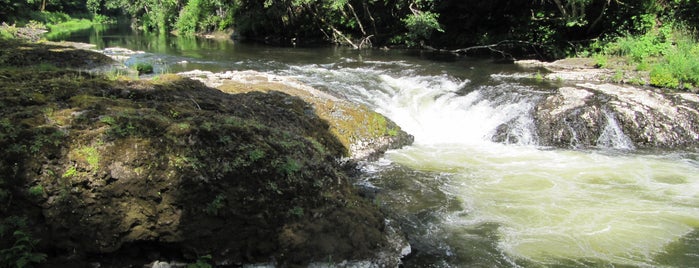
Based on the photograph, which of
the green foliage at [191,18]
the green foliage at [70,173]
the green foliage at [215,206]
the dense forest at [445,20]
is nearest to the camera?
the green foliage at [70,173]

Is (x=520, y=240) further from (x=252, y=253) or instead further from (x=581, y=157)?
(x=581, y=157)

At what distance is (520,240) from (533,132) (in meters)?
5.84

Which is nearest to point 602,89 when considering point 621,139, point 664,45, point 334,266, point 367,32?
point 621,139

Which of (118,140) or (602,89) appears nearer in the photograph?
(118,140)

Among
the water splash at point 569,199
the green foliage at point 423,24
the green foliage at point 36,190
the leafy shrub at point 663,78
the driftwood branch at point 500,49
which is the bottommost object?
the water splash at point 569,199

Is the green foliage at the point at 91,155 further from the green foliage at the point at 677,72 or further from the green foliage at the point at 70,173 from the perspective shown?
the green foliage at the point at 677,72

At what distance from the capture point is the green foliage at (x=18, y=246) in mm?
3432

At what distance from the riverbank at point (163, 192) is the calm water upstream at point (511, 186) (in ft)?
3.85

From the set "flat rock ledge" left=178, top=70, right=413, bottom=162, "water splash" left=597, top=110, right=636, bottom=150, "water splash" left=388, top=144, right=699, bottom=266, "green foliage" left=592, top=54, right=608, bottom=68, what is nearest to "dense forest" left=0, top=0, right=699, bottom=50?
"green foliage" left=592, top=54, right=608, bottom=68

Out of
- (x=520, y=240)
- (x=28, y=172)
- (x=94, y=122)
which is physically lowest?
(x=520, y=240)

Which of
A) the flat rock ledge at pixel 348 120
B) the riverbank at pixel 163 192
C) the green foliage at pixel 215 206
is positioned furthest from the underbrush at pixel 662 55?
the green foliage at pixel 215 206

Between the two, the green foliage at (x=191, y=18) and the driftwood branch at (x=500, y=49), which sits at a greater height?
the green foliage at (x=191, y=18)

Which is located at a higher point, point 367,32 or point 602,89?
point 367,32

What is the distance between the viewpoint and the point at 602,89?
12078 mm
